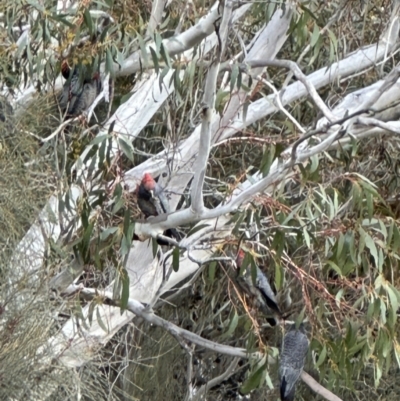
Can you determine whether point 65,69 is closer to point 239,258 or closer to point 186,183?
point 186,183

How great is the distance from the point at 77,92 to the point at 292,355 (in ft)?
5.53

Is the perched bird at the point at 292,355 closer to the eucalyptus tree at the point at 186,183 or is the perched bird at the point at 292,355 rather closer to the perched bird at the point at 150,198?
the eucalyptus tree at the point at 186,183

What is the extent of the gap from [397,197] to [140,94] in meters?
1.59

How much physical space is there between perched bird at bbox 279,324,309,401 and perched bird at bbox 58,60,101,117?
1.53 meters

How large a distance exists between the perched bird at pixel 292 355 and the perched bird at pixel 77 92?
5.01ft

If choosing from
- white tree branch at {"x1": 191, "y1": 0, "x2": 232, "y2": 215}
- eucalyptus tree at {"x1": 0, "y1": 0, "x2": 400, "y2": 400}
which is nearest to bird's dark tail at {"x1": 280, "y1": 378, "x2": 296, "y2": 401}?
eucalyptus tree at {"x1": 0, "y1": 0, "x2": 400, "y2": 400}

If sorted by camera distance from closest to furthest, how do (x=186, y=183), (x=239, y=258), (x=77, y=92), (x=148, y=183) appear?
(x=148, y=183) → (x=239, y=258) → (x=77, y=92) → (x=186, y=183)

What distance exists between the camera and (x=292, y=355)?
4820 mm

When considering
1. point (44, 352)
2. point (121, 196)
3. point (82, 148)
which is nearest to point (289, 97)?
point (82, 148)

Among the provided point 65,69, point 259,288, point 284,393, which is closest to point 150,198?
point 259,288

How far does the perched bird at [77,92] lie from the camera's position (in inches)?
194

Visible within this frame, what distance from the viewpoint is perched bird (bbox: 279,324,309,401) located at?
4.82 m

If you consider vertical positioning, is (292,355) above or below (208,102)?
below

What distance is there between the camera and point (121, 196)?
3.94 m
